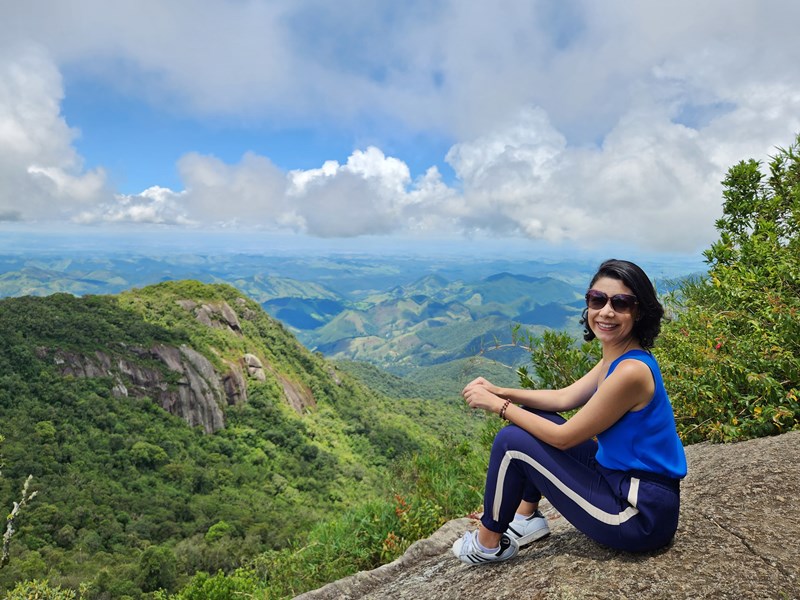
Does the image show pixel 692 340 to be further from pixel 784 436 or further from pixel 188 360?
pixel 188 360

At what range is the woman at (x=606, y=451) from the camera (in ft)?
8.75

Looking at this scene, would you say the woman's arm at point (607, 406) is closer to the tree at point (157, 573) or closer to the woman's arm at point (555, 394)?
the woman's arm at point (555, 394)

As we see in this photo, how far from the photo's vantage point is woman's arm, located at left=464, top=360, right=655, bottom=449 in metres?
2.60

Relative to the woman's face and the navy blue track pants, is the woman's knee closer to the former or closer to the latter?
the navy blue track pants

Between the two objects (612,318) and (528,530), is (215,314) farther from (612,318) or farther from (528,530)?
(612,318)

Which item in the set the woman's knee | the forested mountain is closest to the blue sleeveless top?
the woman's knee

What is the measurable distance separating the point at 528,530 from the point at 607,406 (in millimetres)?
1423

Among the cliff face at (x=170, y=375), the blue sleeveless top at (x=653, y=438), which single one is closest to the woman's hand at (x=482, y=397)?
the blue sleeveless top at (x=653, y=438)

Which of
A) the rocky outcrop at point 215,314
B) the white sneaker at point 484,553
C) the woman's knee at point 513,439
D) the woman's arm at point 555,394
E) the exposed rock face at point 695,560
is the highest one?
the woman's arm at point 555,394

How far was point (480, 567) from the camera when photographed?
3445 millimetres

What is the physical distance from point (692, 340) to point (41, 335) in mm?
90723

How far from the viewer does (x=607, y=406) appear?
2.66 m

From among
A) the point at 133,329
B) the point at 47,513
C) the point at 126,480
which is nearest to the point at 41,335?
the point at 133,329

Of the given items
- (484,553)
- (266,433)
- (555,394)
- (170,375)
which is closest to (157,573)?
(484,553)
